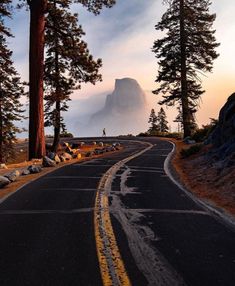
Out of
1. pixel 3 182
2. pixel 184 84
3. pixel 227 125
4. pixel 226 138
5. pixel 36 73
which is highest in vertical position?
pixel 184 84

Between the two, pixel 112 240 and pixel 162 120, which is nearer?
pixel 112 240

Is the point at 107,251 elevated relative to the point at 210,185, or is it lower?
lower

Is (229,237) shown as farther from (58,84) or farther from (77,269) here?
(58,84)

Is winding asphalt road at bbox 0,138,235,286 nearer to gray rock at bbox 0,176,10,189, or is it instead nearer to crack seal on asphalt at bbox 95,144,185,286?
crack seal on asphalt at bbox 95,144,185,286

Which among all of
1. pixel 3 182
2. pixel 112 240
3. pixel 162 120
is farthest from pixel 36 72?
pixel 162 120

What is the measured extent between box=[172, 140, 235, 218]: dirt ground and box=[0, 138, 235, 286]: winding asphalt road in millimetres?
685

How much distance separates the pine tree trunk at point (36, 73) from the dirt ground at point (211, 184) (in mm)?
9008

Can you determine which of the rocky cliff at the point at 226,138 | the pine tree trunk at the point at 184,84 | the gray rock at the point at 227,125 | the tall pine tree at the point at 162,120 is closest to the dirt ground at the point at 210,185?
the rocky cliff at the point at 226,138

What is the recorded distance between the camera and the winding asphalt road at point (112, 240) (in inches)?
176

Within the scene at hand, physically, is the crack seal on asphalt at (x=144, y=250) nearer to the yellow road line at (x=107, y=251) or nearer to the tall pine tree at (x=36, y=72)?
the yellow road line at (x=107, y=251)

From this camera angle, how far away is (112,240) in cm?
580

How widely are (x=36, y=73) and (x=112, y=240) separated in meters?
17.5

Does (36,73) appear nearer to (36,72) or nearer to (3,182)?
(36,72)

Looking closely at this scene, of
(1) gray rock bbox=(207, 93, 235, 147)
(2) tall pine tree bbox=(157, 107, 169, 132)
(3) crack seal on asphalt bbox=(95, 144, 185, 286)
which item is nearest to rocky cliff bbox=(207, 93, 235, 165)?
(1) gray rock bbox=(207, 93, 235, 147)
